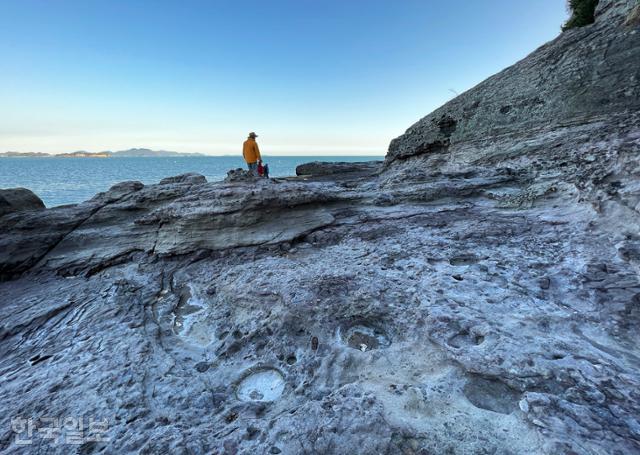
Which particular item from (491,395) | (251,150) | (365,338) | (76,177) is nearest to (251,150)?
(251,150)

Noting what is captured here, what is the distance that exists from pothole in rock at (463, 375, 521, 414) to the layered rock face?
0.02 metres

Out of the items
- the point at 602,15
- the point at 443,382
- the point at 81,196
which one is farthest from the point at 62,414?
the point at 81,196

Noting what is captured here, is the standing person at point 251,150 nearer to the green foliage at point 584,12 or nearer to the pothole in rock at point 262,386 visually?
the pothole in rock at point 262,386

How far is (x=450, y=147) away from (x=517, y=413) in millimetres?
9487

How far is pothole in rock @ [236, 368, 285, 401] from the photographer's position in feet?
11.1

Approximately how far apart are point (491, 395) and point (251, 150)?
46.7 feet

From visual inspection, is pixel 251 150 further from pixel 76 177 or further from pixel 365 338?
pixel 76 177

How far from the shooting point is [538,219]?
5.84 meters

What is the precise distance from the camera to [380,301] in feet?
13.9

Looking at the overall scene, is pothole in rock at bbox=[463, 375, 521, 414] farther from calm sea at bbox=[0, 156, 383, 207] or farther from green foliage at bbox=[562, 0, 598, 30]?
calm sea at bbox=[0, 156, 383, 207]

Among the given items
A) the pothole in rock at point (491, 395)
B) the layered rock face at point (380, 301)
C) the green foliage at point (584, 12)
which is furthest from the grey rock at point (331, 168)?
the pothole in rock at point (491, 395)

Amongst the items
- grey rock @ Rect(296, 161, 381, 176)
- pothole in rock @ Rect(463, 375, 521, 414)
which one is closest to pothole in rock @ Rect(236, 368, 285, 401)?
pothole in rock @ Rect(463, 375, 521, 414)

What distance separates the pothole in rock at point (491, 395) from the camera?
2666 mm

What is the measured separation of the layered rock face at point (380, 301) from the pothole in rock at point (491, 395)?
2 centimetres
